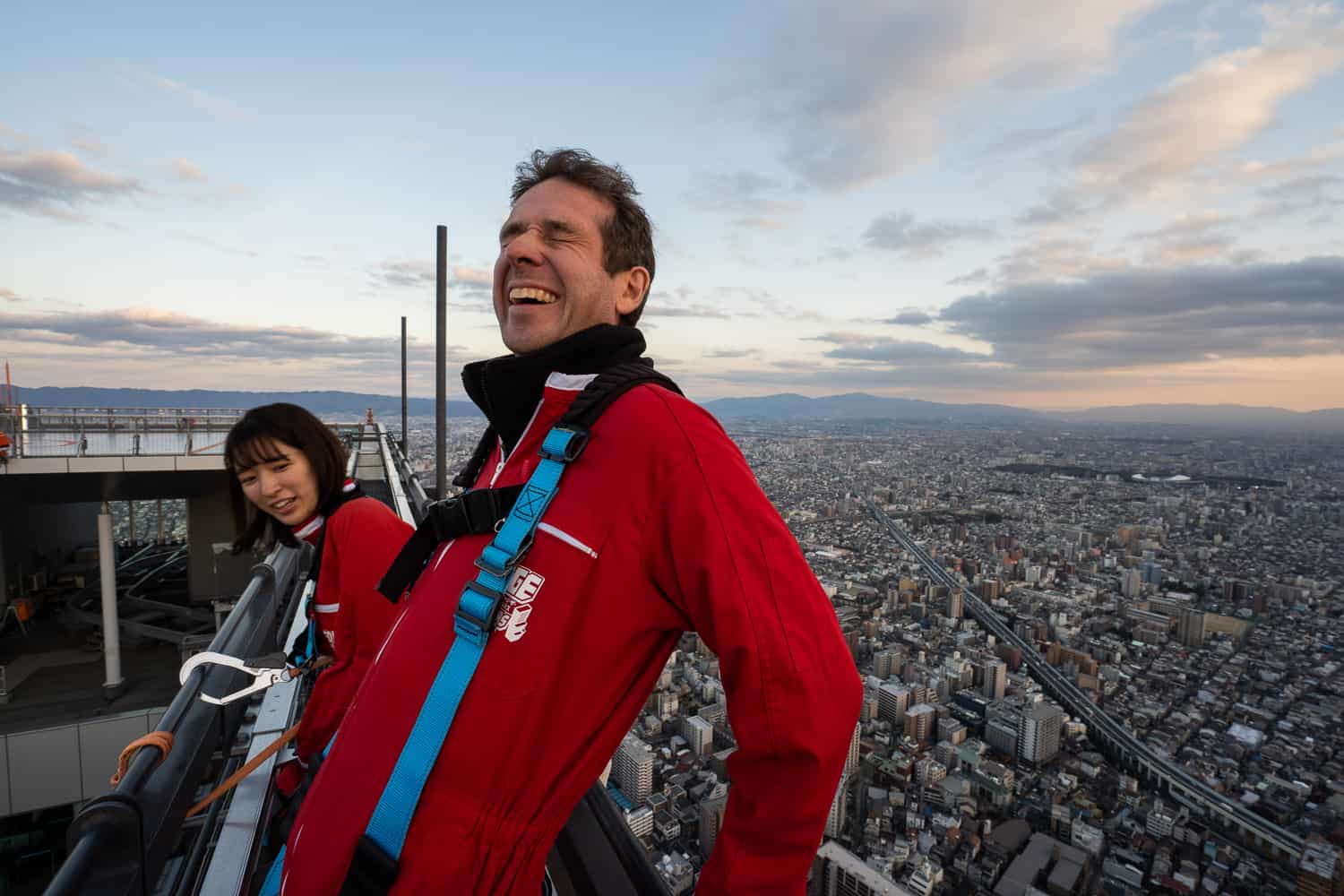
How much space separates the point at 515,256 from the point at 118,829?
1.12 m

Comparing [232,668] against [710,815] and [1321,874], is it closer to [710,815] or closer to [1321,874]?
[710,815]

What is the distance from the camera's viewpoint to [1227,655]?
6.99 m

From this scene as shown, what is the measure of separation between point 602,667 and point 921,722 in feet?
15.1

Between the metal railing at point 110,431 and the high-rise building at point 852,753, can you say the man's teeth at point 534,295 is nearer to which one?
the high-rise building at point 852,753

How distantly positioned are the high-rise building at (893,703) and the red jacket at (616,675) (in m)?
4.20

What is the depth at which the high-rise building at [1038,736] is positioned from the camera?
4.83 meters

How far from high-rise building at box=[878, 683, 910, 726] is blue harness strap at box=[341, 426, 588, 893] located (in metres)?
4.31

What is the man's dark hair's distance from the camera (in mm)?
1144

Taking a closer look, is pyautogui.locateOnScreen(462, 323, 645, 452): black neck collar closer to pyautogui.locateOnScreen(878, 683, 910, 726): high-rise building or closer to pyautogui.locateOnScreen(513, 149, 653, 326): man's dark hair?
pyautogui.locateOnScreen(513, 149, 653, 326): man's dark hair

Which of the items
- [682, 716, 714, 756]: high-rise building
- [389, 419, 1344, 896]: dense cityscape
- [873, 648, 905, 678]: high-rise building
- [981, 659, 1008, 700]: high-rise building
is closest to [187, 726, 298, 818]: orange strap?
[389, 419, 1344, 896]: dense cityscape

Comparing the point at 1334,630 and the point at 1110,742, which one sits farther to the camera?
the point at 1334,630

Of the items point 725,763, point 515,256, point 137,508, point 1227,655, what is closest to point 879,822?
point 725,763

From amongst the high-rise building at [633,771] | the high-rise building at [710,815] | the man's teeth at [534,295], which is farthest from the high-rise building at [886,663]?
the man's teeth at [534,295]

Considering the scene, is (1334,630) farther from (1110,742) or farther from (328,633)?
(328,633)
